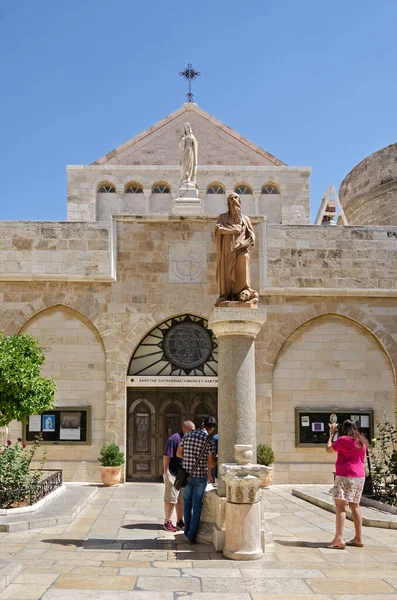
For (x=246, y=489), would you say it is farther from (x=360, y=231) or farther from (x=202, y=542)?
(x=360, y=231)

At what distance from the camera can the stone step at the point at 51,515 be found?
970 cm

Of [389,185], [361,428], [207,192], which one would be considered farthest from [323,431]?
[207,192]

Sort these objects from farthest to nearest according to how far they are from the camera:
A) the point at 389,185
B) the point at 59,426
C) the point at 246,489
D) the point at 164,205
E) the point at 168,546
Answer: the point at 164,205 → the point at 389,185 → the point at 59,426 → the point at 168,546 → the point at 246,489

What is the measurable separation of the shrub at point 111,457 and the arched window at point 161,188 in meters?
13.6

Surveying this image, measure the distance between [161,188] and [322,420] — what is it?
533 inches

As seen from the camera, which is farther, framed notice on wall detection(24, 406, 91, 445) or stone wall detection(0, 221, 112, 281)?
stone wall detection(0, 221, 112, 281)

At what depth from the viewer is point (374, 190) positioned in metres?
24.7

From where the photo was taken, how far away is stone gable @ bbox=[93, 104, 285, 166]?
93.8 ft

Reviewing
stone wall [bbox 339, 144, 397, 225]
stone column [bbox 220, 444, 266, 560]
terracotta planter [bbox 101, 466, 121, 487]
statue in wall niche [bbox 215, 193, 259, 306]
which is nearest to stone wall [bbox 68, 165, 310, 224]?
stone wall [bbox 339, 144, 397, 225]

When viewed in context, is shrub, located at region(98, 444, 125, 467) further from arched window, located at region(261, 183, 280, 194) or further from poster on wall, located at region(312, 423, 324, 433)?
arched window, located at region(261, 183, 280, 194)

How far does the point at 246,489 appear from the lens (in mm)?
8227

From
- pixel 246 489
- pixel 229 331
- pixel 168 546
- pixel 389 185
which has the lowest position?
pixel 168 546

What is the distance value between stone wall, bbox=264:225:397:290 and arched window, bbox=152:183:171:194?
10586 mm

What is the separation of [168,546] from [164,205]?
63.8ft
